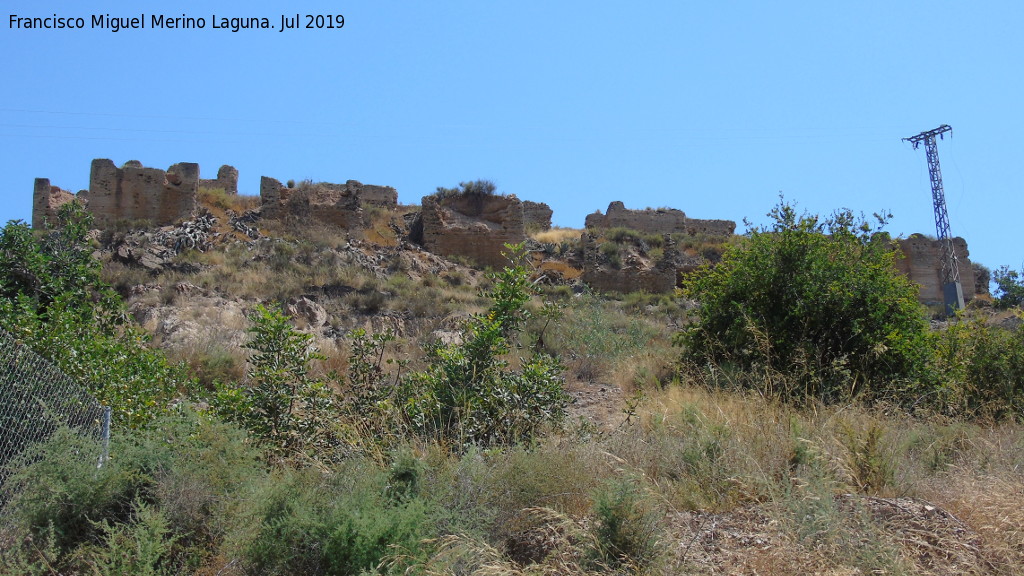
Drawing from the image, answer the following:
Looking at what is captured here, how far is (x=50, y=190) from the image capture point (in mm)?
24875

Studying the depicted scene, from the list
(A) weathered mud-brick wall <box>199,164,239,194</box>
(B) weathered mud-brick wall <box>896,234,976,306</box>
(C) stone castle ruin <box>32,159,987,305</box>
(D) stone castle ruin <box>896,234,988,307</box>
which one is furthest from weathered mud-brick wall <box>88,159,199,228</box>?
(B) weathered mud-brick wall <box>896,234,976,306</box>

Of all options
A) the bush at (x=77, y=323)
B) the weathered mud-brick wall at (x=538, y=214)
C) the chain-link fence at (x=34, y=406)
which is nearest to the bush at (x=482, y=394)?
the chain-link fence at (x=34, y=406)

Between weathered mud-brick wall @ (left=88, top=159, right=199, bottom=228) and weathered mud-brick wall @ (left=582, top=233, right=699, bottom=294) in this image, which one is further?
weathered mud-brick wall @ (left=582, top=233, right=699, bottom=294)

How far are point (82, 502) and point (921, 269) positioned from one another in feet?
112

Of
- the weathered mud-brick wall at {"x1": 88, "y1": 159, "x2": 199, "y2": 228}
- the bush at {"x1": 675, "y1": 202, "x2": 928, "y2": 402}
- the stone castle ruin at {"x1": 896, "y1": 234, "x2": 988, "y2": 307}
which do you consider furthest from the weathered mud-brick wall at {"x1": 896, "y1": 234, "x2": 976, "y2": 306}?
the weathered mud-brick wall at {"x1": 88, "y1": 159, "x2": 199, "y2": 228}

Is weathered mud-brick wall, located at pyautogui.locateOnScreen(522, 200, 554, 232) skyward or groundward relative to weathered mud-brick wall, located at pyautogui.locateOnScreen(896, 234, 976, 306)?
skyward

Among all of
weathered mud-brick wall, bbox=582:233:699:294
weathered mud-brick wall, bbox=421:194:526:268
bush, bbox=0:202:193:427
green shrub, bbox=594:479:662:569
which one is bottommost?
green shrub, bbox=594:479:662:569

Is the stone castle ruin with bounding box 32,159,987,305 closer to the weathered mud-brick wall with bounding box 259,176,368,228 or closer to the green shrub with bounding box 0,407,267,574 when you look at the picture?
the weathered mud-brick wall with bounding box 259,176,368,228

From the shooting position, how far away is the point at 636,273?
26172 millimetres

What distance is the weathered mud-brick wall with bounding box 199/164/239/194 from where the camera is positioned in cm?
3203

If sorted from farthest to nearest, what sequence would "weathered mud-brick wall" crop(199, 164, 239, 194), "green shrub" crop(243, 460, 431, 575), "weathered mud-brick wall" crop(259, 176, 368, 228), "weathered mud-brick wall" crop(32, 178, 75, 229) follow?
"weathered mud-brick wall" crop(199, 164, 239, 194) < "weathered mud-brick wall" crop(259, 176, 368, 228) < "weathered mud-brick wall" crop(32, 178, 75, 229) < "green shrub" crop(243, 460, 431, 575)

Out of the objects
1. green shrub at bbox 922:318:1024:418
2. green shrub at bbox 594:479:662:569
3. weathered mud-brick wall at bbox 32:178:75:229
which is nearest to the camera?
green shrub at bbox 594:479:662:569

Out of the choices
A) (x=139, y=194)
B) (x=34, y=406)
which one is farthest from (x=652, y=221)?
(x=34, y=406)

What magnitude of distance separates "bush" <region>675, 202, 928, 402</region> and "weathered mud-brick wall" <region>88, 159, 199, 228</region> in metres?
19.1
